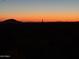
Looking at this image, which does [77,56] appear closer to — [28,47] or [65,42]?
[65,42]

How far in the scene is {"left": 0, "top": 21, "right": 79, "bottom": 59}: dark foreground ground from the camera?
8.44 m

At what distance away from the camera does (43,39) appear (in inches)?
337

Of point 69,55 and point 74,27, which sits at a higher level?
point 74,27

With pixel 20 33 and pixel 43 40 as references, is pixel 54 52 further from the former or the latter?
pixel 20 33

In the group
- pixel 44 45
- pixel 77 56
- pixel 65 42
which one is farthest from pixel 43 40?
pixel 77 56

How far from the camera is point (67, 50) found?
8.66 m

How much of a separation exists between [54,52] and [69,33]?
873 millimetres

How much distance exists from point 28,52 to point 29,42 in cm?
36

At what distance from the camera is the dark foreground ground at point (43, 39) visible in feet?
27.7

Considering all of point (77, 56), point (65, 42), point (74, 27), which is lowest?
point (77, 56)

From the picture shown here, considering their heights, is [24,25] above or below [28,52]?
above

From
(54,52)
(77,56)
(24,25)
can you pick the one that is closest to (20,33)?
(24,25)

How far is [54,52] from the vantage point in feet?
28.7

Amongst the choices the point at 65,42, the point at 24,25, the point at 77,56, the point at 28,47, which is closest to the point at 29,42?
the point at 28,47
